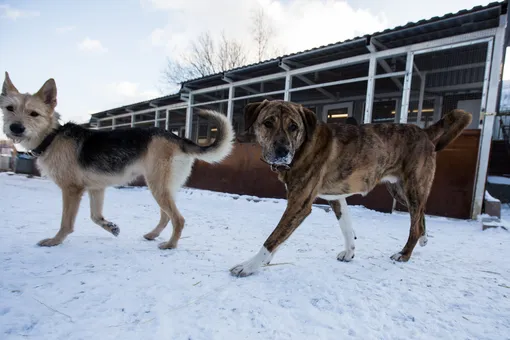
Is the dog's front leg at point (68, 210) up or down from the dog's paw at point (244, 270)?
up

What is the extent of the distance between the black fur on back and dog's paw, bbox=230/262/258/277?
1659 millimetres

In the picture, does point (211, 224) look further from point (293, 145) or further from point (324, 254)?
point (293, 145)

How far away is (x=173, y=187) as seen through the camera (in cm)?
308

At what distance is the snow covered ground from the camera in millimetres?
1407

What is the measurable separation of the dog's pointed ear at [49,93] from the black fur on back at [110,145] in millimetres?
290

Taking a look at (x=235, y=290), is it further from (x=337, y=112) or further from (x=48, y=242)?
(x=337, y=112)

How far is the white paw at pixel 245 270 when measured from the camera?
6.96 feet

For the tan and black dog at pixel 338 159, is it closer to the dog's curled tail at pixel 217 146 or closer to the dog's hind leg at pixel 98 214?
the dog's curled tail at pixel 217 146

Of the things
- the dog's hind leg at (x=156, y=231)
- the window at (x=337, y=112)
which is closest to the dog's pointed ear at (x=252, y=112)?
the dog's hind leg at (x=156, y=231)

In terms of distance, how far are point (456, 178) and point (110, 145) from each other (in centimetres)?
663

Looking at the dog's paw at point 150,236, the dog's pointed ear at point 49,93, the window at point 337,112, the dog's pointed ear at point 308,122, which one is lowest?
the dog's paw at point 150,236

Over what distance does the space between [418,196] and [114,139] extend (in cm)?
363

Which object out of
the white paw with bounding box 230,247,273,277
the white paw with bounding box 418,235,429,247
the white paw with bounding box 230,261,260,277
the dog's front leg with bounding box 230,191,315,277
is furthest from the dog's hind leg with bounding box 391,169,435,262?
the white paw with bounding box 230,261,260,277

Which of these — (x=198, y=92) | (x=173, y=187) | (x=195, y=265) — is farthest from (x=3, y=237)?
(x=198, y=92)
